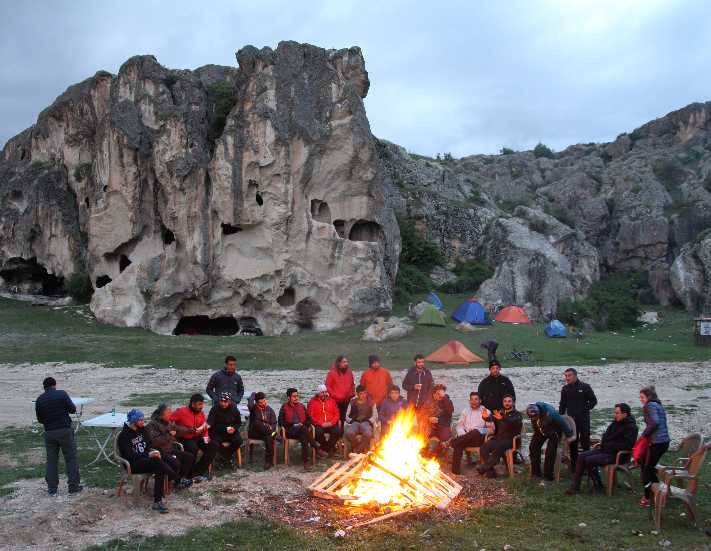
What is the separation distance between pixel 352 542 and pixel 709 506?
4.78m

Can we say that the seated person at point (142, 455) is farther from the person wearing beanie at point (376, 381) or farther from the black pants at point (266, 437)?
the person wearing beanie at point (376, 381)

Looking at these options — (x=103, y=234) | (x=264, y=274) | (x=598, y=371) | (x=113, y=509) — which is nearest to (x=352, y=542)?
Result: (x=113, y=509)

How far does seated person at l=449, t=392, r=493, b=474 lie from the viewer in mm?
10164

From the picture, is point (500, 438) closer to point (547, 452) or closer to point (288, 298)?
point (547, 452)

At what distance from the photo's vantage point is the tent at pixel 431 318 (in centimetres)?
3170

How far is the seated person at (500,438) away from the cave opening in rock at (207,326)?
87.7ft

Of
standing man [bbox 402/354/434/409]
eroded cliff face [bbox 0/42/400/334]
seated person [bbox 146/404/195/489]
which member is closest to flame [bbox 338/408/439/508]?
standing man [bbox 402/354/434/409]

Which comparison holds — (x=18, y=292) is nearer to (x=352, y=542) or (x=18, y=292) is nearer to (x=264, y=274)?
(x=264, y=274)

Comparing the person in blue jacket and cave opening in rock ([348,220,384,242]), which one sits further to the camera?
cave opening in rock ([348,220,384,242])

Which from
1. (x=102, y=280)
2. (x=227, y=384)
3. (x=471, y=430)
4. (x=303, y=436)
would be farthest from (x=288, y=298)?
(x=471, y=430)

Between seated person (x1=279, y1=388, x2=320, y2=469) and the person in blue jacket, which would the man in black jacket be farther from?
seated person (x1=279, y1=388, x2=320, y2=469)

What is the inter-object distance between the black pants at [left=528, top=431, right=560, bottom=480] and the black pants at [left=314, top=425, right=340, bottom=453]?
11.1ft

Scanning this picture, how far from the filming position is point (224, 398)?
34.0 ft

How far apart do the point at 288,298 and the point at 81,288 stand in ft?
44.7
